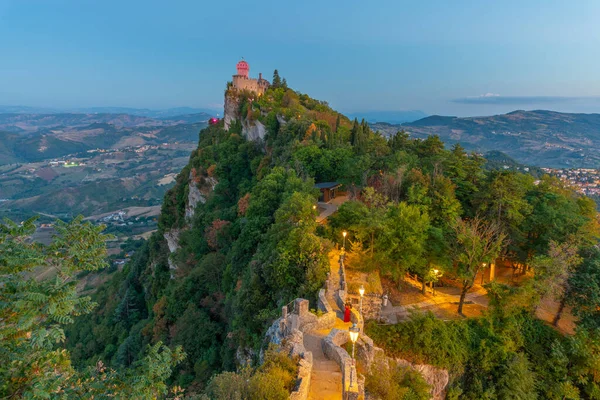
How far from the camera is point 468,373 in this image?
1780 cm

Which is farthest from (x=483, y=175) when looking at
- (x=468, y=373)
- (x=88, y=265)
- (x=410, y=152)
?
(x=88, y=265)

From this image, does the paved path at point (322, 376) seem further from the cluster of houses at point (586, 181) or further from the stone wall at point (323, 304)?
the cluster of houses at point (586, 181)

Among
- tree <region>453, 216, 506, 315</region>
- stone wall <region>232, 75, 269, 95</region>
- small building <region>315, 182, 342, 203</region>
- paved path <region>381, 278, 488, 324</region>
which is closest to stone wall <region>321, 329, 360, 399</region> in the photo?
Result: paved path <region>381, 278, 488, 324</region>

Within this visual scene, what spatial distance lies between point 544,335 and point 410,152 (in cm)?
2182

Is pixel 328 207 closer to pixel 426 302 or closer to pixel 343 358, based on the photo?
pixel 426 302

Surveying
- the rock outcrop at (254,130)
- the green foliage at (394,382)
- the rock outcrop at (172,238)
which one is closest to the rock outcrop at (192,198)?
the rock outcrop at (172,238)

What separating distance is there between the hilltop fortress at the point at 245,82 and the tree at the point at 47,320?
2495 inches

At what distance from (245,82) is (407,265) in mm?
57308

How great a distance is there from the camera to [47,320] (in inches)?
305

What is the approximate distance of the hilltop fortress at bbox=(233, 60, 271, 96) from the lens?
2660 inches

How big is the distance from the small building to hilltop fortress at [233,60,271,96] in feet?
127

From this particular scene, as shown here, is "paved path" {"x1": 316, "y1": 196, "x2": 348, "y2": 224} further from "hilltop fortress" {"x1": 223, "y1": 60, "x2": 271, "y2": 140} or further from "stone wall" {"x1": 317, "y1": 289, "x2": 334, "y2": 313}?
"hilltop fortress" {"x1": 223, "y1": 60, "x2": 271, "y2": 140}

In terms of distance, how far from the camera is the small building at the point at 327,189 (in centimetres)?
3569

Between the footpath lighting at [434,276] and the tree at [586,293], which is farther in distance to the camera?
the footpath lighting at [434,276]
